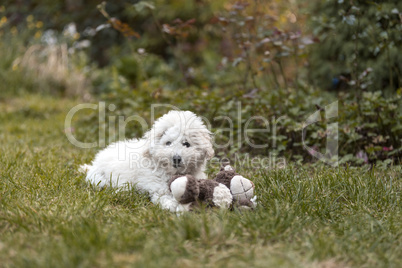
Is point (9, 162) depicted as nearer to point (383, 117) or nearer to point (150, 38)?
point (383, 117)

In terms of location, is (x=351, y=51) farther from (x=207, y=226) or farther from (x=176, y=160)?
(x=207, y=226)

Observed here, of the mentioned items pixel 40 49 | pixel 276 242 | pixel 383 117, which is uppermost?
pixel 40 49

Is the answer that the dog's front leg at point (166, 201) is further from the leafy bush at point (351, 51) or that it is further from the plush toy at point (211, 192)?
the leafy bush at point (351, 51)

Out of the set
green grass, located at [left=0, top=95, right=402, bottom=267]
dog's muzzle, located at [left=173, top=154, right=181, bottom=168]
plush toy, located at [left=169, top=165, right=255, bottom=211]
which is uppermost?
dog's muzzle, located at [left=173, top=154, right=181, bottom=168]

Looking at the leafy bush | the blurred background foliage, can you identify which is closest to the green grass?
the blurred background foliage

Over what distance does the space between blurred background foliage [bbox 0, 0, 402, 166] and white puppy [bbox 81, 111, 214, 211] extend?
145cm

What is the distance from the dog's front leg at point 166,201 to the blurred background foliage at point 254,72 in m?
1.63

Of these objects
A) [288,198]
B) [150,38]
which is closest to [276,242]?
[288,198]

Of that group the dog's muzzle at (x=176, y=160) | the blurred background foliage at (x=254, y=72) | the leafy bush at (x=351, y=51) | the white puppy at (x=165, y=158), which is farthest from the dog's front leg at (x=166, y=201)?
the leafy bush at (x=351, y=51)

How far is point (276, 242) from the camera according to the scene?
2320mm

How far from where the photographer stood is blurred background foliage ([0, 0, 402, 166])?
4.51 metres

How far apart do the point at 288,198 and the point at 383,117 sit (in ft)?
7.16

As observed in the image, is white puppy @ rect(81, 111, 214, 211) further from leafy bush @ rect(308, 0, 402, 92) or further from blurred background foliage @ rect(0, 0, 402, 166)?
leafy bush @ rect(308, 0, 402, 92)

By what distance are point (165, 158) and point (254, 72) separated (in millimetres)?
2868
